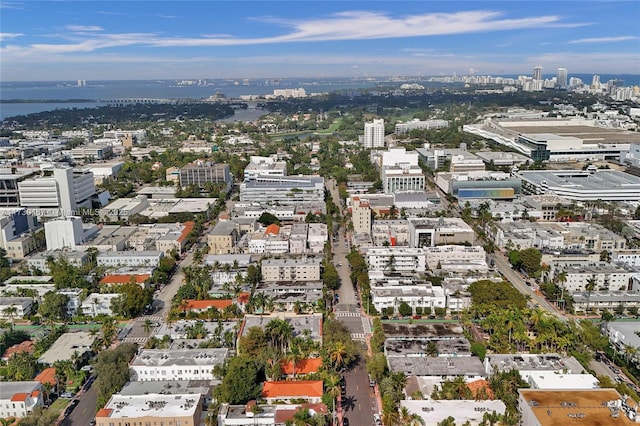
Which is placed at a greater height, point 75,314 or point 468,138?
point 468,138

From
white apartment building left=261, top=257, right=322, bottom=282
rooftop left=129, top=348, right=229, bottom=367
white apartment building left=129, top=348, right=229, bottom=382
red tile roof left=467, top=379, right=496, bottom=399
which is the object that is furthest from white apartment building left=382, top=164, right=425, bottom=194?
white apartment building left=129, top=348, right=229, bottom=382

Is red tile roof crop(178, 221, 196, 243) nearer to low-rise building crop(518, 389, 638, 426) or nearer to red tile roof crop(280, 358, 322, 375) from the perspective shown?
red tile roof crop(280, 358, 322, 375)

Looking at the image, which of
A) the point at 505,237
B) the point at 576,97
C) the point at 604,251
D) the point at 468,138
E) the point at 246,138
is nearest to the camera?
the point at 604,251

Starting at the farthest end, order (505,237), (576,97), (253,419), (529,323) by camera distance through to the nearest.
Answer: (576,97)
(505,237)
(529,323)
(253,419)

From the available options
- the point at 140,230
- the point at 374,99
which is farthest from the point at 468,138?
the point at 374,99

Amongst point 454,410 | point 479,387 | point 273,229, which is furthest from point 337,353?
point 273,229

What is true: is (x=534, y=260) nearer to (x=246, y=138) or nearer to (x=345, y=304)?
(x=345, y=304)
